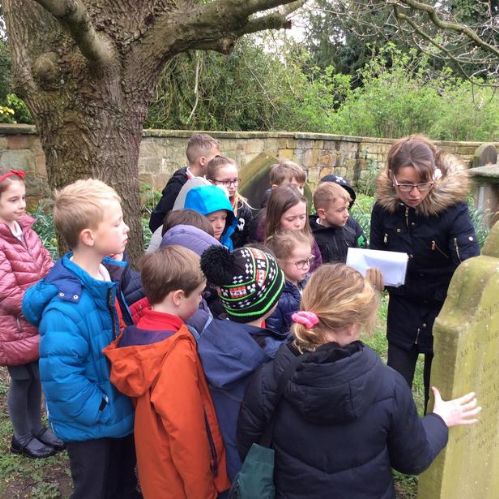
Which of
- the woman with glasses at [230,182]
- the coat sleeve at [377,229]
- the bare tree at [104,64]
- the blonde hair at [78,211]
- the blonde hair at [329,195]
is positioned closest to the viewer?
the blonde hair at [78,211]

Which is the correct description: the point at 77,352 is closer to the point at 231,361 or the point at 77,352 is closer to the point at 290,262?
the point at 231,361

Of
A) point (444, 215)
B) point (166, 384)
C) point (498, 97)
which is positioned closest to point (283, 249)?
point (444, 215)

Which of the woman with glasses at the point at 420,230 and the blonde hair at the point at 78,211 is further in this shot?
the woman with glasses at the point at 420,230

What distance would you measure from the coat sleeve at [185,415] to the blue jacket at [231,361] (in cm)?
7

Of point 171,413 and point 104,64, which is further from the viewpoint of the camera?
point 104,64

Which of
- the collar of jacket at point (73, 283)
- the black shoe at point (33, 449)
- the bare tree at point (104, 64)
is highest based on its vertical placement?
the bare tree at point (104, 64)

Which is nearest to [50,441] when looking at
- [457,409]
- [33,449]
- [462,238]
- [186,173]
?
[33,449]

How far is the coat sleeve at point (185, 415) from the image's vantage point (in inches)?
73.0

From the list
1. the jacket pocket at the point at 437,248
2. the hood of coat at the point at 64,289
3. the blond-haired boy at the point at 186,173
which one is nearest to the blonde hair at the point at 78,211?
the hood of coat at the point at 64,289

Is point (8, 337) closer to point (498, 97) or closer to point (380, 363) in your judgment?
point (380, 363)

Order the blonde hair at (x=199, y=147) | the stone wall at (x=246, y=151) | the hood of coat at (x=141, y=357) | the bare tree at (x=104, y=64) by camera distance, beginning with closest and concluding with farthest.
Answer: the hood of coat at (x=141, y=357) < the bare tree at (x=104, y=64) < the blonde hair at (x=199, y=147) < the stone wall at (x=246, y=151)

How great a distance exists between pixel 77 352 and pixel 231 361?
580 millimetres

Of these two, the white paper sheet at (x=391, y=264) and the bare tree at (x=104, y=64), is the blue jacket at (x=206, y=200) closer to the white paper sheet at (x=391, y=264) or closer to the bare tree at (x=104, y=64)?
the bare tree at (x=104, y=64)

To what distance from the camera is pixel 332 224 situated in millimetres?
3547
